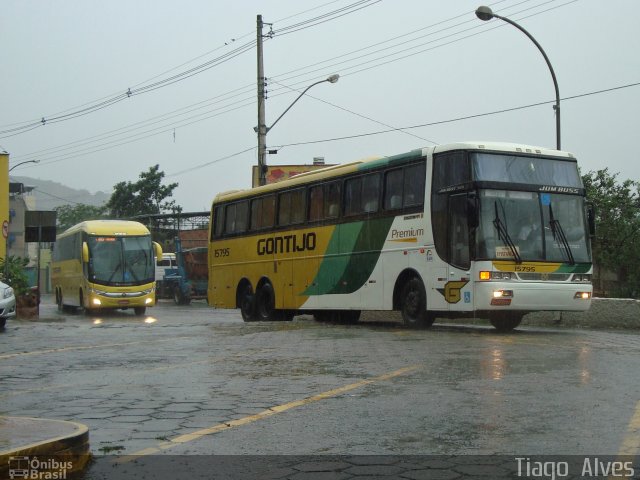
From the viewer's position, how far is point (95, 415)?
23.4 ft

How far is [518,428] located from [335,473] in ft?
5.92

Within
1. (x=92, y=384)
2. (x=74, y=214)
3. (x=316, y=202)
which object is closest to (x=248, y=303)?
(x=316, y=202)

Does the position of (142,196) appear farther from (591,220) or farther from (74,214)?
(591,220)

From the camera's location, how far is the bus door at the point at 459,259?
1541 centimetres

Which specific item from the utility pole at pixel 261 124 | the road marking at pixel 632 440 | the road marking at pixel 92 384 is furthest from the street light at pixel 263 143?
the road marking at pixel 632 440

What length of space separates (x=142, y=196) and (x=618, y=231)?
45.5 metres

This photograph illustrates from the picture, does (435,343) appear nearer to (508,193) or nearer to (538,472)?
(508,193)

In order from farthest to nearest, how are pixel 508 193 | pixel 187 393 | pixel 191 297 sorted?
pixel 191 297
pixel 508 193
pixel 187 393

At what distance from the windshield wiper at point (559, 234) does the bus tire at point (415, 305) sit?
8.77ft

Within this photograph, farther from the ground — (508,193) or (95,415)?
(508,193)

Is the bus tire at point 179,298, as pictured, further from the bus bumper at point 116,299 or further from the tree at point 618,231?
the tree at point 618,231

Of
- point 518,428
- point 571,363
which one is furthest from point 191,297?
point 518,428

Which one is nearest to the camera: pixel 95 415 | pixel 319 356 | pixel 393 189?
pixel 95 415

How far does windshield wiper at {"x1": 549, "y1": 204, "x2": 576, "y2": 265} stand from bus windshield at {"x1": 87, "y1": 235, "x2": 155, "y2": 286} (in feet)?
62.2
